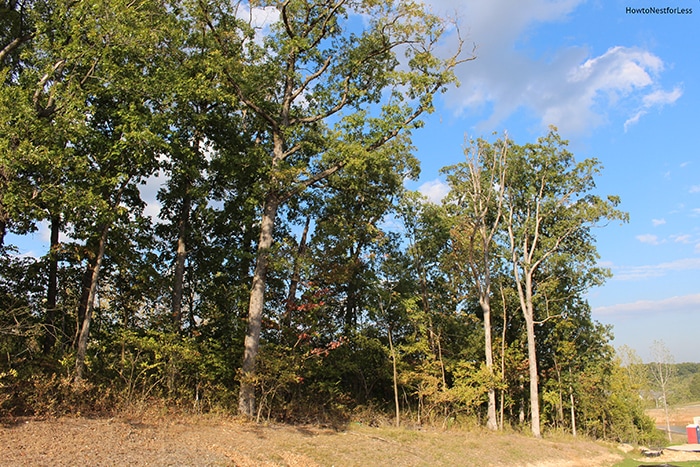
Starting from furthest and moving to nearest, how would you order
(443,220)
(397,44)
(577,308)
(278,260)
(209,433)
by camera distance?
(577,308), (443,220), (397,44), (278,260), (209,433)

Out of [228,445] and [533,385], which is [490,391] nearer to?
[533,385]

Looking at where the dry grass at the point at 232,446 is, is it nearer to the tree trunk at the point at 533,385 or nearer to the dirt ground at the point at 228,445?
the dirt ground at the point at 228,445

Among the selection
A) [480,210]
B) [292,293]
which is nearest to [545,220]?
[480,210]

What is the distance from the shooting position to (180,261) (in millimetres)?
15344

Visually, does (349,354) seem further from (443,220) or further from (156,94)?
(156,94)

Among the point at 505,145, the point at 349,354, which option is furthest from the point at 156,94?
the point at 505,145

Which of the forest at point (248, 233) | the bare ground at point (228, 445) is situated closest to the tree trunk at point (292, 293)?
the forest at point (248, 233)

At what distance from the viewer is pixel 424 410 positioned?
20.1 m

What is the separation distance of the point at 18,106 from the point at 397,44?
11.5 m

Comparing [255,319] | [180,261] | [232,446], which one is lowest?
[232,446]

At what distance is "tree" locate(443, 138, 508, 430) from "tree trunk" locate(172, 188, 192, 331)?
44.6 ft

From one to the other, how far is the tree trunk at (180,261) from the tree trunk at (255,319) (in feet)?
8.22

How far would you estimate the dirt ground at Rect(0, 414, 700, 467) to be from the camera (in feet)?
25.5

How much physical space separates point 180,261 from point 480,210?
1514 cm
